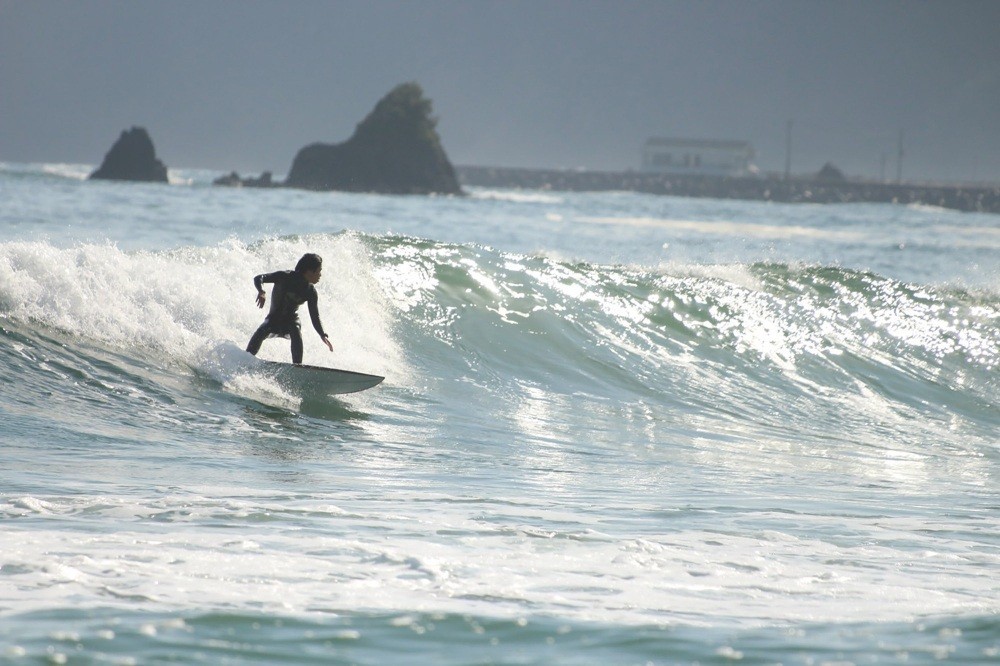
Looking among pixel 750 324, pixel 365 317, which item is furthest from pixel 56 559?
pixel 750 324

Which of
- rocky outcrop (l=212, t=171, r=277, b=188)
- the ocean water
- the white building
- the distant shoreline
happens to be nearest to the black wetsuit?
the ocean water

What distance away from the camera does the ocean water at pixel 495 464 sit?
15.5ft

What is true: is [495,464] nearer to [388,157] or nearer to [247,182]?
[247,182]

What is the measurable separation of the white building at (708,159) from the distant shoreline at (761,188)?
1144 centimetres

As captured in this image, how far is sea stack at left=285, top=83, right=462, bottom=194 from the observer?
108 m

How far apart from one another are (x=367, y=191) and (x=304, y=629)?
340ft

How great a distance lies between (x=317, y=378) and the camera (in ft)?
35.4

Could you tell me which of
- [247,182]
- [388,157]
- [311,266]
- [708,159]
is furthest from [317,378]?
[708,159]

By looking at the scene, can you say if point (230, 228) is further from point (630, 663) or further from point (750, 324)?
point (630, 663)

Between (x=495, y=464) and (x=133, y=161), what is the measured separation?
99394mm

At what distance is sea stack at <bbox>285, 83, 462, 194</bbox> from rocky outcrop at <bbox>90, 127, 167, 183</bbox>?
12.9m

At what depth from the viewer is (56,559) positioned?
5.31 metres

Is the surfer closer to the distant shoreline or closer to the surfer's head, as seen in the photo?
the surfer's head

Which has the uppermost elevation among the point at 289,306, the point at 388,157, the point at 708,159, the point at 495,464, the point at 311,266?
the point at 708,159
